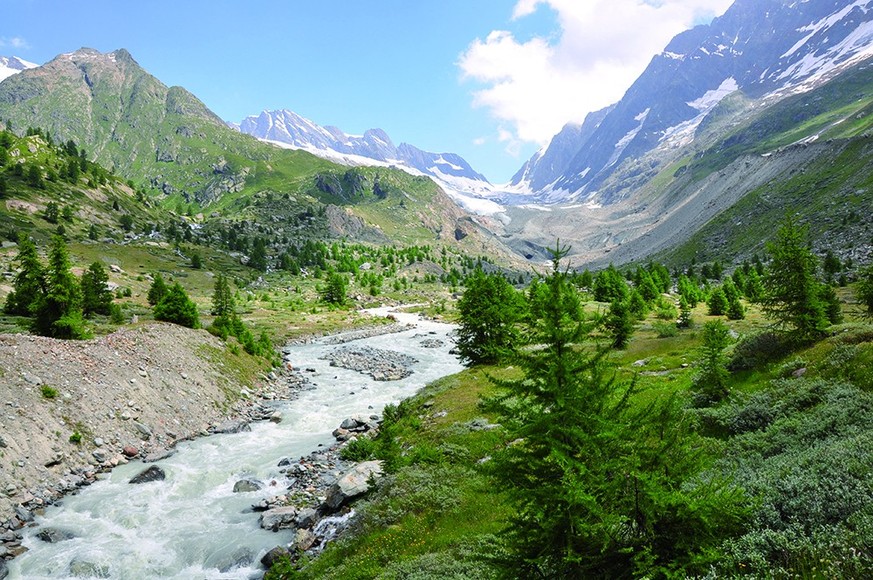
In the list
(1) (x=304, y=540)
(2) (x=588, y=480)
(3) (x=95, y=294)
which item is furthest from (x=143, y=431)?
(3) (x=95, y=294)

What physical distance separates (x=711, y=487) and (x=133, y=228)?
8804 inches

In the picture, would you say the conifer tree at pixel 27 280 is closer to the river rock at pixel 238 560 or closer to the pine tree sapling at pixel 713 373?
the river rock at pixel 238 560

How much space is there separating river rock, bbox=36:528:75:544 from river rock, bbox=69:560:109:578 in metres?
2.46

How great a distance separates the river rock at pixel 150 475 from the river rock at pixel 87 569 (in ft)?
24.8

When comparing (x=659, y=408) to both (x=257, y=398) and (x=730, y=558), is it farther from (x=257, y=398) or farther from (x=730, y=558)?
(x=257, y=398)

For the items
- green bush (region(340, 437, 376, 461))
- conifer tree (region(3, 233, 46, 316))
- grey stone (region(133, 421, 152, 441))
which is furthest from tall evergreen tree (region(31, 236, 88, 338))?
green bush (region(340, 437, 376, 461))

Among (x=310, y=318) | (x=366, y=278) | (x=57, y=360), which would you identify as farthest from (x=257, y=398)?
(x=366, y=278)

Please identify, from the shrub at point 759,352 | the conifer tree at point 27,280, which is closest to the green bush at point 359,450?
the shrub at point 759,352

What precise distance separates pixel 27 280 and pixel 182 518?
128 feet

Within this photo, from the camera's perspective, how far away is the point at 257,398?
44625 millimetres

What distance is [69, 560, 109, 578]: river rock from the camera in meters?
18.7

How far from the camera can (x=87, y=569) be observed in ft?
62.1

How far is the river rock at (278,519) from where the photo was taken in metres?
22.1

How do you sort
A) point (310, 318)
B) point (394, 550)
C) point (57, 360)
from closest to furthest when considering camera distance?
point (394, 550) → point (57, 360) → point (310, 318)
